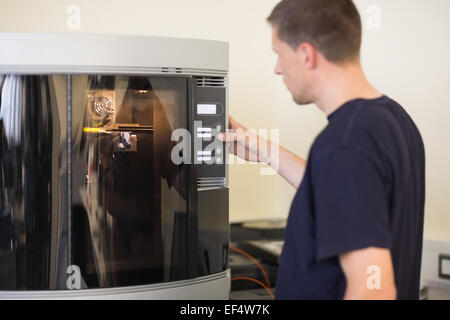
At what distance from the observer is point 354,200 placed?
72 centimetres

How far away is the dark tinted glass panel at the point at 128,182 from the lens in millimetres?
1174

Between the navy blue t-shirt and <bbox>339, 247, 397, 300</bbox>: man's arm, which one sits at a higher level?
the navy blue t-shirt

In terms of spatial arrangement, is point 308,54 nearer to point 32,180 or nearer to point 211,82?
point 211,82

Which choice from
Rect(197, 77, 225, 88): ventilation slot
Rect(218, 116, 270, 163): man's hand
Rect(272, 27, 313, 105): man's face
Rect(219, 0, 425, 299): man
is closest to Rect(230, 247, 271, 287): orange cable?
Rect(218, 116, 270, 163): man's hand

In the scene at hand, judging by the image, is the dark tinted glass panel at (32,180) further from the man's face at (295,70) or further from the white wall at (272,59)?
the white wall at (272,59)

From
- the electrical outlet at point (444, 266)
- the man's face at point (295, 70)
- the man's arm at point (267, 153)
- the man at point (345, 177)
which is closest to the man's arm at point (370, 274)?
the man at point (345, 177)

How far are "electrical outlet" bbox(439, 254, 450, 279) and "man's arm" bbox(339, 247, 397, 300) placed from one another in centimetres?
100

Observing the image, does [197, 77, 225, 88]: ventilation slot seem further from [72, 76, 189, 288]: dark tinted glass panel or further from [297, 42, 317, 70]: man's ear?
[297, 42, 317, 70]: man's ear

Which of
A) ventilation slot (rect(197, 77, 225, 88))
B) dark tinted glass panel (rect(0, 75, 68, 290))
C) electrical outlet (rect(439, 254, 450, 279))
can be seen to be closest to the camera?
dark tinted glass panel (rect(0, 75, 68, 290))

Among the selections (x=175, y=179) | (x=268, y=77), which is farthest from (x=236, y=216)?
(x=175, y=179)

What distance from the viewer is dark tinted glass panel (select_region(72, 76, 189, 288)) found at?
1.17 m

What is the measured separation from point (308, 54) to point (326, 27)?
0.05 m

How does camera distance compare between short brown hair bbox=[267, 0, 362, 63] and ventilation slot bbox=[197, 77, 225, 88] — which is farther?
ventilation slot bbox=[197, 77, 225, 88]
